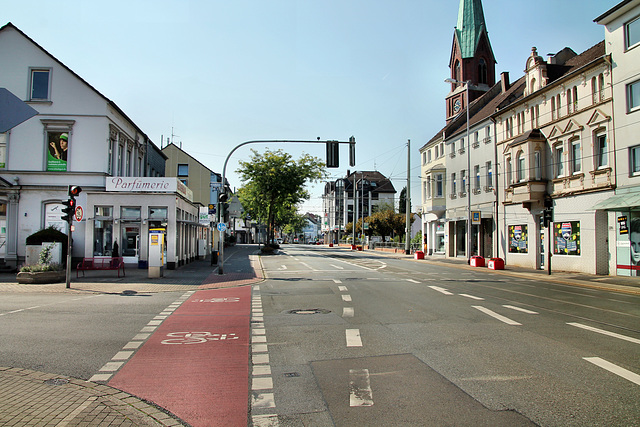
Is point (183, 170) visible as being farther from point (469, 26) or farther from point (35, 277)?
point (35, 277)

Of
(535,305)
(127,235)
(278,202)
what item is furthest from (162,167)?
(535,305)

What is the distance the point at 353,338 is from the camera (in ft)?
27.7

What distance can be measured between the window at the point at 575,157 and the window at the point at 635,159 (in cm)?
354

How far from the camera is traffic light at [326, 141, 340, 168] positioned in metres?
21.1

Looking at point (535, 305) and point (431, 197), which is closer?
point (535, 305)

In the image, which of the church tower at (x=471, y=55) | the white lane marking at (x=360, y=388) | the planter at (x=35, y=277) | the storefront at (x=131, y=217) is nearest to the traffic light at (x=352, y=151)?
the storefront at (x=131, y=217)

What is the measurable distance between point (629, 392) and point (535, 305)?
25.2ft

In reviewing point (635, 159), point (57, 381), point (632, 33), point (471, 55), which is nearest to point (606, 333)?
point (57, 381)

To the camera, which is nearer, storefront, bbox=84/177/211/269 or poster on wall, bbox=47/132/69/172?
storefront, bbox=84/177/211/269

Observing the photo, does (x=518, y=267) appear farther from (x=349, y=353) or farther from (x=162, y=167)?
(x=162, y=167)

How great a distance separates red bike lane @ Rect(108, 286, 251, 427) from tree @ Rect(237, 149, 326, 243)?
42.4 m

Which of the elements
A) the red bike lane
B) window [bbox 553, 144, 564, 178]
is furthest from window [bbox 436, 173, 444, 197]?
the red bike lane

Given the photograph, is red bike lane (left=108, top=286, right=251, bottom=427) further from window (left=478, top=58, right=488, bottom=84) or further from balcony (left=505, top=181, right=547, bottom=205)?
window (left=478, top=58, right=488, bottom=84)

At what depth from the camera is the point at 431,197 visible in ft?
151
